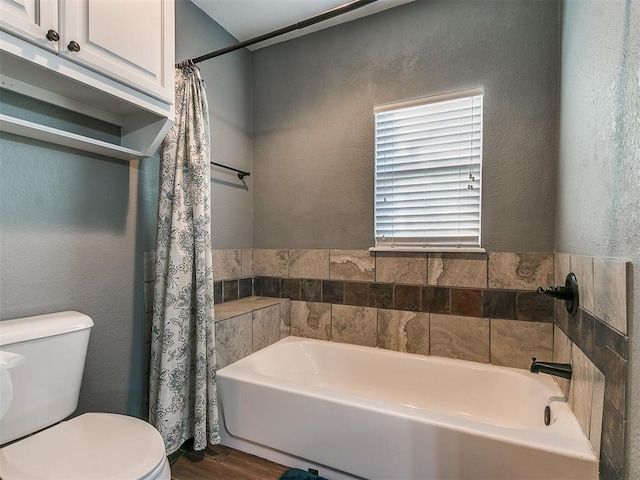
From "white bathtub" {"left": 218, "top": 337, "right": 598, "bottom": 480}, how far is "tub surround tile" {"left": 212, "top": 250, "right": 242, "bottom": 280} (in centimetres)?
62

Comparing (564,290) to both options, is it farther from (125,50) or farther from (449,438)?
(125,50)

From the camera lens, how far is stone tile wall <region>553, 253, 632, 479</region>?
922 mm

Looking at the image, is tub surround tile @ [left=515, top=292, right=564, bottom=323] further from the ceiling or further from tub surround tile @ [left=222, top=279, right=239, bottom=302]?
the ceiling

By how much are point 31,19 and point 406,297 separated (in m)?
2.16

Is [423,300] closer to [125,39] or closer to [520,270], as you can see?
[520,270]

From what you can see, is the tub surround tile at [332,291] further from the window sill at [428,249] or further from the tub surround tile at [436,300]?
the tub surround tile at [436,300]

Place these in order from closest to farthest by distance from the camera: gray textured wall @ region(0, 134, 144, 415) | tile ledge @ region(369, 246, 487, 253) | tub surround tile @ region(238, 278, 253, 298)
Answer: gray textured wall @ region(0, 134, 144, 415) → tile ledge @ region(369, 246, 487, 253) → tub surround tile @ region(238, 278, 253, 298)

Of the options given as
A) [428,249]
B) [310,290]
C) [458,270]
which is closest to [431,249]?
[428,249]

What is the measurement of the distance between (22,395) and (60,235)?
635mm

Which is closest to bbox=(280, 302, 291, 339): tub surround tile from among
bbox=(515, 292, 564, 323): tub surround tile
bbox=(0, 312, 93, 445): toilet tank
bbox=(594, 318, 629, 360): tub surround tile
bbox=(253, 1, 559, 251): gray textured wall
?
bbox=(253, 1, 559, 251): gray textured wall

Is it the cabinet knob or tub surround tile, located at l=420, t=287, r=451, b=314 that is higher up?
the cabinet knob

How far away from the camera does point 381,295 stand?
224cm

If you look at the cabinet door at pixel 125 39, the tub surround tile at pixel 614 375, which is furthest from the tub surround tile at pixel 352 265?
the cabinet door at pixel 125 39

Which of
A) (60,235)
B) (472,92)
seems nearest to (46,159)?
(60,235)
